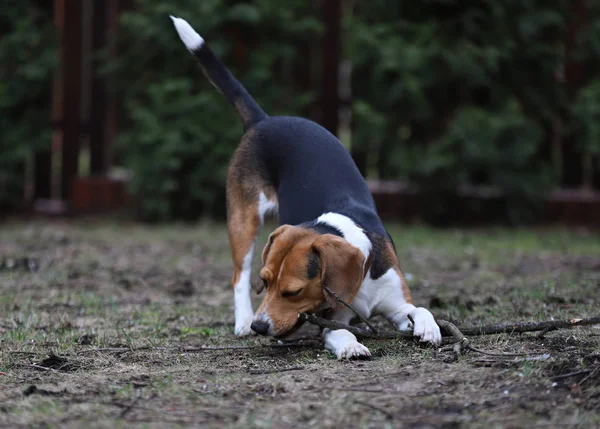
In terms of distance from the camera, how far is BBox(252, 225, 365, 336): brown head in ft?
12.6

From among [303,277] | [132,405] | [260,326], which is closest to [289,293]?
[303,277]

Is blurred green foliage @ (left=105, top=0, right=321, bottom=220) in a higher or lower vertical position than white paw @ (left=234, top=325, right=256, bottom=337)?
higher

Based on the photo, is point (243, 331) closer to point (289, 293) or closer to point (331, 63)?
point (289, 293)

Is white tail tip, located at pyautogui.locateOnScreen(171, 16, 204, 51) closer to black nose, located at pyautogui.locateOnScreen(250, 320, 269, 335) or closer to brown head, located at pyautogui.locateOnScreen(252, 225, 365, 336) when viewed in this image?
brown head, located at pyautogui.locateOnScreen(252, 225, 365, 336)

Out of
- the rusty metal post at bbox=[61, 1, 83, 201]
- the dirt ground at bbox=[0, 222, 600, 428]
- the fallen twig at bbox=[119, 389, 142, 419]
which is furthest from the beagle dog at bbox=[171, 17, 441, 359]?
the rusty metal post at bbox=[61, 1, 83, 201]

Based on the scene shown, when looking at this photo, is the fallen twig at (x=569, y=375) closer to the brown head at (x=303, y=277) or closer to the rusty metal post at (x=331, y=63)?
the brown head at (x=303, y=277)

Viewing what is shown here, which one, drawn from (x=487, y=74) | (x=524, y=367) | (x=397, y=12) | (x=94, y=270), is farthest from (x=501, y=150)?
(x=524, y=367)

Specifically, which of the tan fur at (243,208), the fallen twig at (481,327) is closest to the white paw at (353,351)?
the fallen twig at (481,327)

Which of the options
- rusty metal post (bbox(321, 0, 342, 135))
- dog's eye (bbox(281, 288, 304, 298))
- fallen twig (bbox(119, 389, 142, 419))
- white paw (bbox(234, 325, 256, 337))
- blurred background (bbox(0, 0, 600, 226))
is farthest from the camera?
rusty metal post (bbox(321, 0, 342, 135))

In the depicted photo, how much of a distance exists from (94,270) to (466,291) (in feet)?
9.84

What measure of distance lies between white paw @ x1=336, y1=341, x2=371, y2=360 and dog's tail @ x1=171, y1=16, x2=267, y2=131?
204 cm

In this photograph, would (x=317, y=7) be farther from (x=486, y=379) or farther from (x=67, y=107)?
(x=486, y=379)

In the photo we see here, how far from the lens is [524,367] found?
3225mm

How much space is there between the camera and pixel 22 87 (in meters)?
10.7
